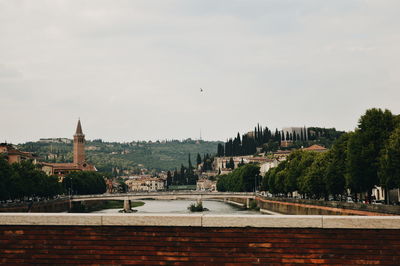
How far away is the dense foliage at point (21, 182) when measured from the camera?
261 feet

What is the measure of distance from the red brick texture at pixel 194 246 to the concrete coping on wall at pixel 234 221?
0.10 m

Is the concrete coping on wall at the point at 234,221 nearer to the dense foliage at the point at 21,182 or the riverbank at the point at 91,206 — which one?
the dense foliage at the point at 21,182

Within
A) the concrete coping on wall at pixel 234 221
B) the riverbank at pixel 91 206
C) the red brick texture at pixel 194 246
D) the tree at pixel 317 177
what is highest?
the tree at pixel 317 177

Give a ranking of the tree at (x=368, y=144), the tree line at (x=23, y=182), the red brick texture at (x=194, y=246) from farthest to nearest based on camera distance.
Answer: the tree line at (x=23, y=182)
the tree at (x=368, y=144)
the red brick texture at (x=194, y=246)

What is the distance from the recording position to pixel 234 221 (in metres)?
11.3

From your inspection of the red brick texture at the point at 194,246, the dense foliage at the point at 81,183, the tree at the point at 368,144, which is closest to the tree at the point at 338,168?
the tree at the point at 368,144

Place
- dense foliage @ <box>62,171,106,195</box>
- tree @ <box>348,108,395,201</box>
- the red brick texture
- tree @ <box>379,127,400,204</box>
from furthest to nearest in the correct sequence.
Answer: dense foliage @ <box>62,171,106,195</box>, tree @ <box>348,108,395,201</box>, tree @ <box>379,127,400,204</box>, the red brick texture

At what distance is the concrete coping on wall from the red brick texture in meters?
0.10

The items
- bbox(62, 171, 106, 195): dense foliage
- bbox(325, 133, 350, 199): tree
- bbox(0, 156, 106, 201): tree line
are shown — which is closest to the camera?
bbox(325, 133, 350, 199): tree

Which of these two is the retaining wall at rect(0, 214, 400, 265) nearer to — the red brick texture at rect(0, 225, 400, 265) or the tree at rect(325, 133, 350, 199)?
the red brick texture at rect(0, 225, 400, 265)

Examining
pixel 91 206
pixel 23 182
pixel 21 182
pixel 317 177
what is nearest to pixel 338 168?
pixel 317 177

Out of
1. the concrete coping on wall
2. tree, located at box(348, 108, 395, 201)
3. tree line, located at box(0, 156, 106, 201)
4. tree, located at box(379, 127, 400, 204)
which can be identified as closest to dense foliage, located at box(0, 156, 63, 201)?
tree line, located at box(0, 156, 106, 201)

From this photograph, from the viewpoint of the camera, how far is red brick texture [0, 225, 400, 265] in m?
11.1

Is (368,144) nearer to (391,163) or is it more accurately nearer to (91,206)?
(391,163)
